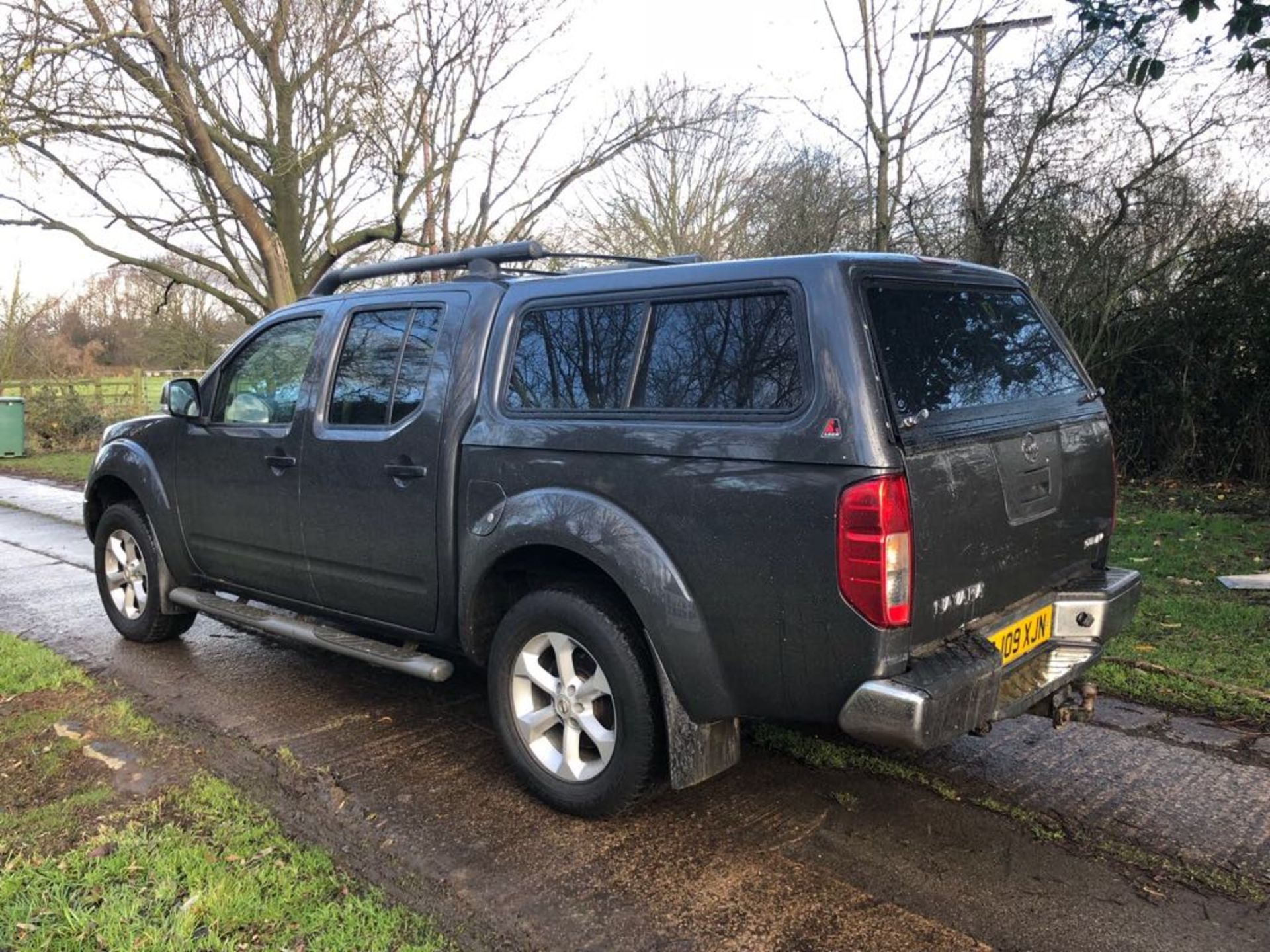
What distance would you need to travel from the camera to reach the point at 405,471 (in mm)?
3824

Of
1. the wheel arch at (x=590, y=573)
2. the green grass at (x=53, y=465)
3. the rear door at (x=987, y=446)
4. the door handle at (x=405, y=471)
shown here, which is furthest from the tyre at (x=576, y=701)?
the green grass at (x=53, y=465)

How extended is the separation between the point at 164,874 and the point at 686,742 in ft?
5.49

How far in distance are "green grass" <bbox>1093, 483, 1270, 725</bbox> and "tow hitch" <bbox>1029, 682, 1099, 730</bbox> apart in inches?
48.1

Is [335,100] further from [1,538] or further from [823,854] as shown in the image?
[823,854]

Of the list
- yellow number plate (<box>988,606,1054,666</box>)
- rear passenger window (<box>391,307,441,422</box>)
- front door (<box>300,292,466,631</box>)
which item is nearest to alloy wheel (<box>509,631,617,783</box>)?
front door (<box>300,292,466,631</box>)

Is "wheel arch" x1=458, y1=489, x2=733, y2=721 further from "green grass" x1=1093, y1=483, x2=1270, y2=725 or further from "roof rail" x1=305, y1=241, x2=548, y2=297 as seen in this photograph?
"green grass" x1=1093, y1=483, x2=1270, y2=725

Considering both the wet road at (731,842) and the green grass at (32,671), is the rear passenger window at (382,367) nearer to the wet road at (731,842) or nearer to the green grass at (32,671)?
the wet road at (731,842)

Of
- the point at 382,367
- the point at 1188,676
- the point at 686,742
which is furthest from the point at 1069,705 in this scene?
the point at 382,367

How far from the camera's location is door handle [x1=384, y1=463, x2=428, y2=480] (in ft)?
12.4

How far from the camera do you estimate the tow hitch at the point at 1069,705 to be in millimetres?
3330

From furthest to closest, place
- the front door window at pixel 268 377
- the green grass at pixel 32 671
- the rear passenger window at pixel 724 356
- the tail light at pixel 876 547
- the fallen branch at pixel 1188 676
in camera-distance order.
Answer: the green grass at pixel 32 671 → the front door window at pixel 268 377 → the fallen branch at pixel 1188 676 → the rear passenger window at pixel 724 356 → the tail light at pixel 876 547

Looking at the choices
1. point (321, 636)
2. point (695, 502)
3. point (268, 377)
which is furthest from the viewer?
point (268, 377)

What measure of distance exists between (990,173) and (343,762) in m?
Answer: 9.20

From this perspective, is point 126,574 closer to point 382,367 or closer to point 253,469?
point 253,469
